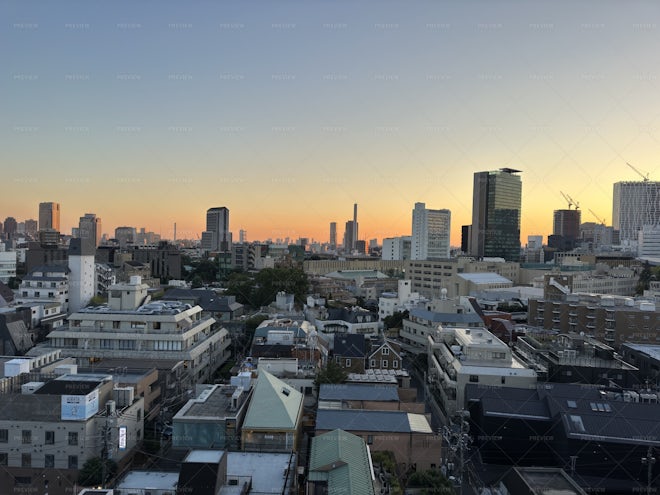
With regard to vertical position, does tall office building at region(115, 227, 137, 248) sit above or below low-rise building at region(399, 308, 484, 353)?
above

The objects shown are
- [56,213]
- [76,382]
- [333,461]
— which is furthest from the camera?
[56,213]

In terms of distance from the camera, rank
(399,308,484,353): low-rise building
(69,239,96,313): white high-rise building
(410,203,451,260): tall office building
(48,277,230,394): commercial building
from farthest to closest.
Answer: (410,203,451,260): tall office building → (69,239,96,313): white high-rise building → (399,308,484,353): low-rise building → (48,277,230,394): commercial building

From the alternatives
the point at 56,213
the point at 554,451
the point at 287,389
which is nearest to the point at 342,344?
the point at 287,389

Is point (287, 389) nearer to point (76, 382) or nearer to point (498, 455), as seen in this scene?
point (76, 382)

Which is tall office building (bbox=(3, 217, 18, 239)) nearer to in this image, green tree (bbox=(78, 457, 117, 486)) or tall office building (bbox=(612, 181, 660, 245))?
green tree (bbox=(78, 457, 117, 486))

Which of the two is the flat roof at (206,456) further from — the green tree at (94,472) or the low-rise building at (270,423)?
the green tree at (94,472)

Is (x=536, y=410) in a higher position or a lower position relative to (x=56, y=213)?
lower

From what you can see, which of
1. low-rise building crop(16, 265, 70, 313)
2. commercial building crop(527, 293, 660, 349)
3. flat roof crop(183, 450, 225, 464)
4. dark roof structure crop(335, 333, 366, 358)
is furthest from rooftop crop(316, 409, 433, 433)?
low-rise building crop(16, 265, 70, 313)

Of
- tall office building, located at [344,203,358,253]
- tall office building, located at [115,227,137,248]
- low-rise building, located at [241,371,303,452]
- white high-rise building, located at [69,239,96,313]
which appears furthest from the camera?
tall office building, located at [344,203,358,253]
